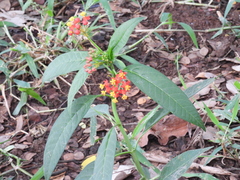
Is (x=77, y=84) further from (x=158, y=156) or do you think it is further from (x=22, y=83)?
(x=22, y=83)

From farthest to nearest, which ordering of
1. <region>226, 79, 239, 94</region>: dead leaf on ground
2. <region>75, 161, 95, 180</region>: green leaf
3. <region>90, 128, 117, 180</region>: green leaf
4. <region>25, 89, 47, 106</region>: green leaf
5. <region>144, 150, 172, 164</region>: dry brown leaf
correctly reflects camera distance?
<region>25, 89, 47, 106</region>: green leaf < <region>226, 79, 239, 94</region>: dead leaf on ground < <region>144, 150, 172, 164</region>: dry brown leaf < <region>75, 161, 95, 180</region>: green leaf < <region>90, 128, 117, 180</region>: green leaf

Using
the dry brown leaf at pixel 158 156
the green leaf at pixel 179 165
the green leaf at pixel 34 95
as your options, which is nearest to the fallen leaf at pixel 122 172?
the dry brown leaf at pixel 158 156

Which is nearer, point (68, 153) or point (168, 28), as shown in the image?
point (68, 153)

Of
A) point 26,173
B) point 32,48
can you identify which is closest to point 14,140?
point 26,173

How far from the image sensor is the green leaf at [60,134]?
53.3 inches

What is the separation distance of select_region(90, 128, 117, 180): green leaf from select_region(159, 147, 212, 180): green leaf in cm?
30

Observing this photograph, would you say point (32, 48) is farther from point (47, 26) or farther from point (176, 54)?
point (176, 54)

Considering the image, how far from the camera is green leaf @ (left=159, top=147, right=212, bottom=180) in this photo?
1.40m

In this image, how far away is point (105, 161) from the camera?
1.29 metres

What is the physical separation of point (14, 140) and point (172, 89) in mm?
1357

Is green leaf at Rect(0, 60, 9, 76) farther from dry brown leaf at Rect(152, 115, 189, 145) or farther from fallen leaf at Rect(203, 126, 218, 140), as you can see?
fallen leaf at Rect(203, 126, 218, 140)

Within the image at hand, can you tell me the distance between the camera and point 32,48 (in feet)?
9.12

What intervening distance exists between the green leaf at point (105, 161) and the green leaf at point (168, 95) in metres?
0.24

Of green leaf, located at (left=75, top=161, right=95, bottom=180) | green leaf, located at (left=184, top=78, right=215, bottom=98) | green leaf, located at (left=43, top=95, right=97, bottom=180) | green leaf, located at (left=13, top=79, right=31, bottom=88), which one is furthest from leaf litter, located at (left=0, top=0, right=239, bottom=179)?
green leaf, located at (left=43, top=95, right=97, bottom=180)
